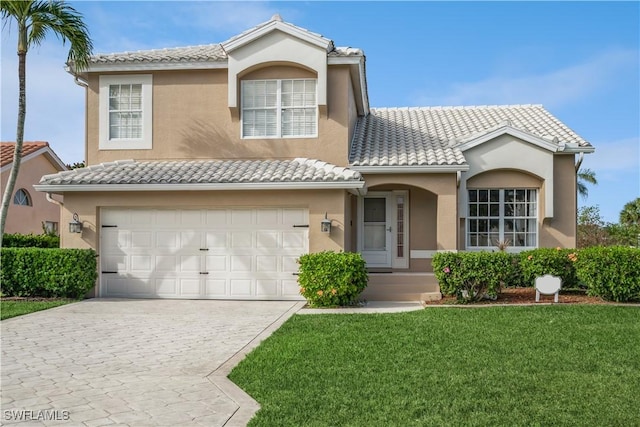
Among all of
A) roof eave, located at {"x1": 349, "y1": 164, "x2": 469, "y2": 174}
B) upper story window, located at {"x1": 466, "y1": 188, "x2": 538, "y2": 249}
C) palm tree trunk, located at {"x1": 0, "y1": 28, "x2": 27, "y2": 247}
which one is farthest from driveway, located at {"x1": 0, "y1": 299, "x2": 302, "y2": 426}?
upper story window, located at {"x1": 466, "y1": 188, "x2": 538, "y2": 249}

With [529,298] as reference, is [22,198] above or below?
above

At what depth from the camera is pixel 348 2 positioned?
14.0m

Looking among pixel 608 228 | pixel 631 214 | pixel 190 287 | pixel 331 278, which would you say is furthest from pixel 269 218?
pixel 631 214

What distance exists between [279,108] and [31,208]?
15.2m

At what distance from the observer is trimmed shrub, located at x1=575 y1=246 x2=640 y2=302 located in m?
12.6

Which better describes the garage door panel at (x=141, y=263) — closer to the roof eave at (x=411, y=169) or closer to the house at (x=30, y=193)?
the roof eave at (x=411, y=169)

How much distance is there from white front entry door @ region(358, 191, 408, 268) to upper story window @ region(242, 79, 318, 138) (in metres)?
3.34

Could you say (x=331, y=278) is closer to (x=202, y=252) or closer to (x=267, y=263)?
(x=267, y=263)

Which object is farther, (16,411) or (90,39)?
(90,39)

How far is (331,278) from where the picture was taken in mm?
12773

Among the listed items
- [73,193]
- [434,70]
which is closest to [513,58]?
[434,70]

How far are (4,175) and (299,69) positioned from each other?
1402cm

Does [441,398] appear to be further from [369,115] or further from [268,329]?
[369,115]

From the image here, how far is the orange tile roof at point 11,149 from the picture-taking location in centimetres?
2270
